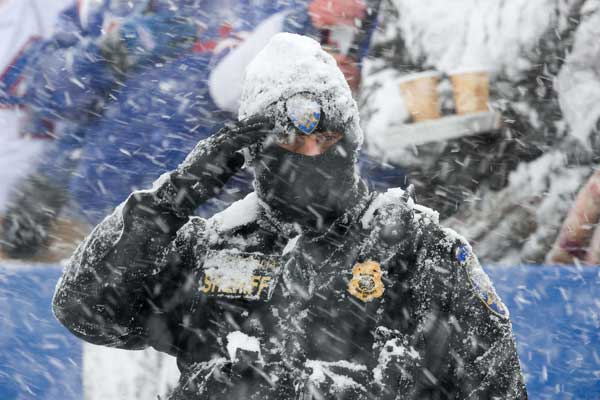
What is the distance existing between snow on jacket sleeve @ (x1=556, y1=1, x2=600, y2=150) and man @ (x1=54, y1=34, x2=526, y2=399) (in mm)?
2878

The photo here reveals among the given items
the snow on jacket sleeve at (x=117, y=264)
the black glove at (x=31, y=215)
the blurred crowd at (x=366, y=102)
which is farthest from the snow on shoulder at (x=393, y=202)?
the black glove at (x=31, y=215)

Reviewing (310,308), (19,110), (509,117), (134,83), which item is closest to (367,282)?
(310,308)

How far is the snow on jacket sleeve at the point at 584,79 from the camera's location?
4551mm

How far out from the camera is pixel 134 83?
5379mm

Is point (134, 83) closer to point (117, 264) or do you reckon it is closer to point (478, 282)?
point (117, 264)

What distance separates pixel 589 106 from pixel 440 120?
92cm

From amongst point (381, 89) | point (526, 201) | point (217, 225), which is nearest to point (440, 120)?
point (381, 89)

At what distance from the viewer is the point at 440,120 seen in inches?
192

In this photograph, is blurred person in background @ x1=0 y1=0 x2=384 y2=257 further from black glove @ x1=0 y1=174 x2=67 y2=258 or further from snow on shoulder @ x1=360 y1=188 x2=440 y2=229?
snow on shoulder @ x1=360 y1=188 x2=440 y2=229

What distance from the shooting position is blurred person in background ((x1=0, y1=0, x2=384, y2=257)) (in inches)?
207

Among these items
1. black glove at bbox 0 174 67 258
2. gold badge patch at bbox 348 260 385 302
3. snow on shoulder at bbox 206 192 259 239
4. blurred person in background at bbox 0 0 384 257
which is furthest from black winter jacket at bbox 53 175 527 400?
black glove at bbox 0 174 67 258

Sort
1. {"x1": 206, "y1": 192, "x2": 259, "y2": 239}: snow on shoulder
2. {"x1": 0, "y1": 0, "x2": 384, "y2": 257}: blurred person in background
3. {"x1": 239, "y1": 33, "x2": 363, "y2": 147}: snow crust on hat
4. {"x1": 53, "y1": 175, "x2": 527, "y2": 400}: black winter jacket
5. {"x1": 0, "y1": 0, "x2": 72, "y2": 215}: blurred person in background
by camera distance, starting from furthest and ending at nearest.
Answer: {"x1": 0, "y1": 0, "x2": 72, "y2": 215}: blurred person in background < {"x1": 0, "y1": 0, "x2": 384, "y2": 257}: blurred person in background < {"x1": 206, "y1": 192, "x2": 259, "y2": 239}: snow on shoulder < {"x1": 239, "y1": 33, "x2": 363, "y2": 147}: snow crust on hat < {"x1": 53, "y1": 175, "x2": 527, "y2": 400}: black winter jacket

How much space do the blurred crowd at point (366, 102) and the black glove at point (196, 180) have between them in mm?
3018

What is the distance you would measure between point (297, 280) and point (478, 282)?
0.48 meters
